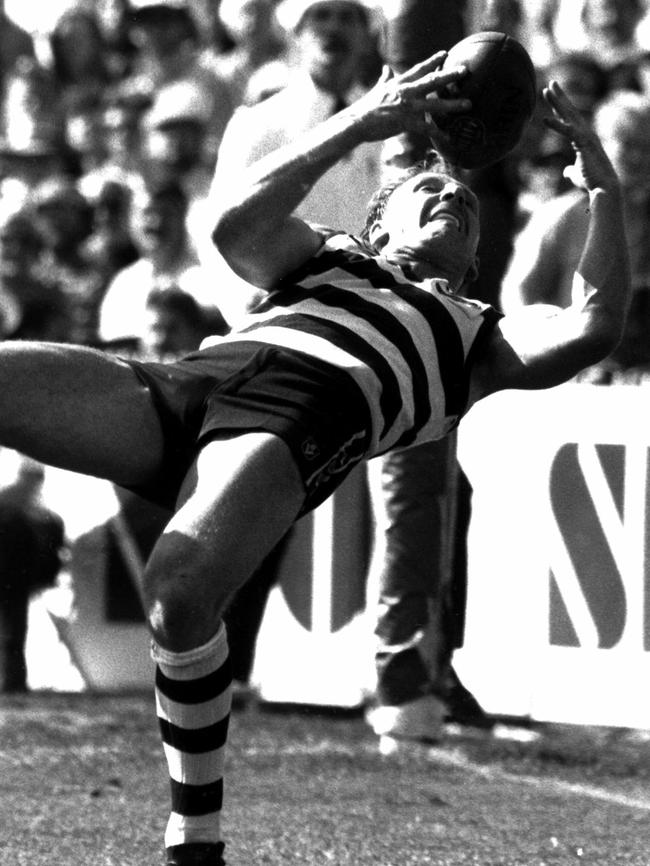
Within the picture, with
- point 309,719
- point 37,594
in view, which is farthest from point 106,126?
point 309,719

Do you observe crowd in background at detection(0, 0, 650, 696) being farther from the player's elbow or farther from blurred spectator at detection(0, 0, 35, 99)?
the player's elbow

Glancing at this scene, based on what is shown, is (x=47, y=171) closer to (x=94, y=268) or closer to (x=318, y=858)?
(x=94, y=268)

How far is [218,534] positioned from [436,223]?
3.34 ft

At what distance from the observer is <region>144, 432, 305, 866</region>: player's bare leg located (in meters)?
3.53

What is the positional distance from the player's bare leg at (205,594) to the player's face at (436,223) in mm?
759

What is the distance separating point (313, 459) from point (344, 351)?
239 millimetres

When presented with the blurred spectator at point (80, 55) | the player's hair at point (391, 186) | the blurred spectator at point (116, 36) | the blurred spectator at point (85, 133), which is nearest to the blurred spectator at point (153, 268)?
the blurred spectator at point (85, 133)

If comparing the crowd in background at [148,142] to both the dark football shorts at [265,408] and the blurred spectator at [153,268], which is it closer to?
the blurred spectator at [153,268]

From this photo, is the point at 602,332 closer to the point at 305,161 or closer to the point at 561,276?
the point at 305,161

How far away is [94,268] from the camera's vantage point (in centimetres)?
925

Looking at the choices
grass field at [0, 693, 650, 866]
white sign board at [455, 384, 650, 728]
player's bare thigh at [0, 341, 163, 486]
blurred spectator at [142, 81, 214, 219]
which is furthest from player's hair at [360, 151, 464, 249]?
blurred spectator at [142, 81, 214, 219]

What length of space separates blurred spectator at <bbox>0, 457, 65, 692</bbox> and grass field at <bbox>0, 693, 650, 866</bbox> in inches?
20.2

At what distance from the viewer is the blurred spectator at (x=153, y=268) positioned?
8250mm

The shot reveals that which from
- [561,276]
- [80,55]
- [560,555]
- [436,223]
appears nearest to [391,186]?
[436,223]
